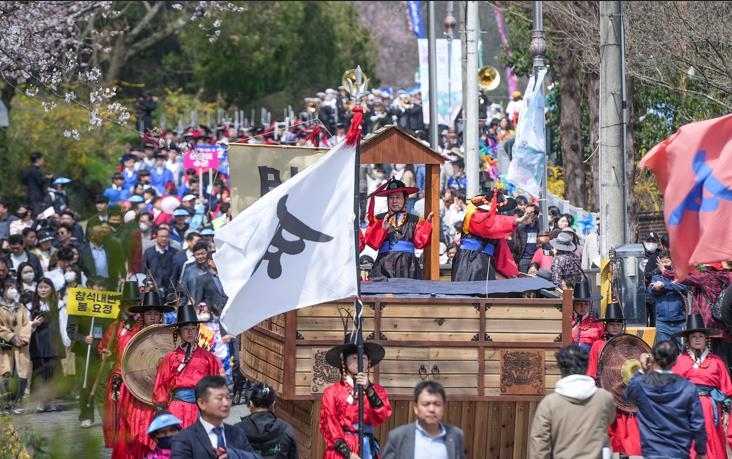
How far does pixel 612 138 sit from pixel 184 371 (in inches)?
215

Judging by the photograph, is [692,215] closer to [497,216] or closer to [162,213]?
[497,216]

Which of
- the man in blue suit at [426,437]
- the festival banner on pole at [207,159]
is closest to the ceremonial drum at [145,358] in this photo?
the man in blue suit at [426,437]

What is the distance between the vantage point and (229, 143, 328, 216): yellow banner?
13414mm

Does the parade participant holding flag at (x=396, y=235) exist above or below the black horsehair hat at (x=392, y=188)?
below

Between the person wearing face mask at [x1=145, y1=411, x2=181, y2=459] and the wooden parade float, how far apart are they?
189 cm

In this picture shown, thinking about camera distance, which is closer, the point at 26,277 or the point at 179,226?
the point at 26,277

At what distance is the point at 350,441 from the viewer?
11.2 meters

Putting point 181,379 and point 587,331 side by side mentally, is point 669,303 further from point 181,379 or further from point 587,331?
point 181,379

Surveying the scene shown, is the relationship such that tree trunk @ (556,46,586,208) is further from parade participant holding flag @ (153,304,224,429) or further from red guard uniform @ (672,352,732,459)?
parade participant holding flag @ (153,304,224,429)

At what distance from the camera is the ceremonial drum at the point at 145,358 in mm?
13406

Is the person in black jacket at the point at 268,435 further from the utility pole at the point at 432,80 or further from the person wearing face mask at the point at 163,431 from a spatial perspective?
the utility pole at the point at 432,80

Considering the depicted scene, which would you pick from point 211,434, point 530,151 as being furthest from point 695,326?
point 530,151

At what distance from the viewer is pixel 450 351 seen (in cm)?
1264

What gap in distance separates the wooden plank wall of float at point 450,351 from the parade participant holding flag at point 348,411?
1178mm
